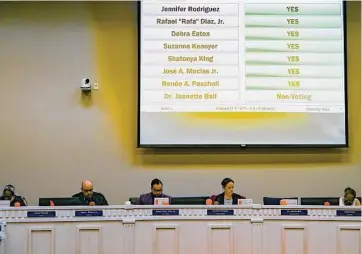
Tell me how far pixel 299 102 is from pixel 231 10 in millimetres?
1575

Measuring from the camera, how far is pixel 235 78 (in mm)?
6816

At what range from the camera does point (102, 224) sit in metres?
Result: 4.75

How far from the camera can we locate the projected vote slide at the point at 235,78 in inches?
267

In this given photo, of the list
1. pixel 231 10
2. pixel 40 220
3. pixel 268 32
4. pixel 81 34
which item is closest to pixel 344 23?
pixel 268 32

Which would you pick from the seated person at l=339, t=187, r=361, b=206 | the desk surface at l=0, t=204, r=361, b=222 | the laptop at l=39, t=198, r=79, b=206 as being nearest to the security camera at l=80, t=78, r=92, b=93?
the laptop at l=39, t=198, r=79, b=206

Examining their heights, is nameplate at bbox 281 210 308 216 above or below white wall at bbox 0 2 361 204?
below

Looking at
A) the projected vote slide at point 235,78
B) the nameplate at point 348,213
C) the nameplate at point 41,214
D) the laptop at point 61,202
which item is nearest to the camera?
the nameplate at point 41,214

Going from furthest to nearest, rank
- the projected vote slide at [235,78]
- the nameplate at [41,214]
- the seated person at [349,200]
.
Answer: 1. the projected vote slide at [235,78]
2. the seated person at [349,200]
3. the nameplate at [41,214]

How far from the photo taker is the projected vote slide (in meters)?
6.79

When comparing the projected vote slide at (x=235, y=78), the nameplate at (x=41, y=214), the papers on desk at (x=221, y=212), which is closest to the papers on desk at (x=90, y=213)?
the nameplate at (x=41, y=214)

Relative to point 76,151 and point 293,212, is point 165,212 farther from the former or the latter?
point 76,151

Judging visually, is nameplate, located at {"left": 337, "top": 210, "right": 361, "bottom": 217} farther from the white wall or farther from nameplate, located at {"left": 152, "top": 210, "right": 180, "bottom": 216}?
the white wall

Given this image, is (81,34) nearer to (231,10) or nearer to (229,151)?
(231,10)

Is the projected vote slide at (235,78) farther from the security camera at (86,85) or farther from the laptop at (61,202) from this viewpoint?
the laptop at (61,202)
